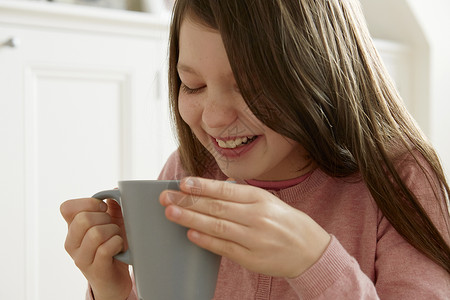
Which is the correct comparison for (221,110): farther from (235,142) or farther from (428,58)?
(428,58)

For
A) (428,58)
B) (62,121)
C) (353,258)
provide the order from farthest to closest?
(428,58)
(62,121)
(353,258)

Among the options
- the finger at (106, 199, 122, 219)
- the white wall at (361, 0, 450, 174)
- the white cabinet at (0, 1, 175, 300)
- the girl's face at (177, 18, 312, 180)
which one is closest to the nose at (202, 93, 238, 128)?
the girl's face at (177, 18, 312, 180)

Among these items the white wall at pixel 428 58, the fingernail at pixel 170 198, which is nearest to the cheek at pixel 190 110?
the fingernail at pixel 170 198

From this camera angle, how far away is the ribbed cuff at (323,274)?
1.59 feet

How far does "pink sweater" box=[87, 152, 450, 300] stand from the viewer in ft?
1.65

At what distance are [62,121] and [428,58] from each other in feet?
4.16

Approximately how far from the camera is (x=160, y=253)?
458 millimetres

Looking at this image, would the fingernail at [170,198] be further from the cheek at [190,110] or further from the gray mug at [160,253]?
the cheek at [190,110]

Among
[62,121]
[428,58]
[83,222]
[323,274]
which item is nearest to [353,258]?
[323,274]

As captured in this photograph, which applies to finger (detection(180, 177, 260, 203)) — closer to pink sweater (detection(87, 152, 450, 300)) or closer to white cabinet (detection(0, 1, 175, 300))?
pink sweater (detection(87, 152, 450, 300))

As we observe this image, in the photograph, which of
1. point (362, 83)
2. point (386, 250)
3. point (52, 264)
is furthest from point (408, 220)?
point (52, 264)

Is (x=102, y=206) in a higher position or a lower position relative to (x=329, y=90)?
lower

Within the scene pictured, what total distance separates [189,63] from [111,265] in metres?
0.23

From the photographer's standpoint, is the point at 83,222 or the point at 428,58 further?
the point at 428,58
